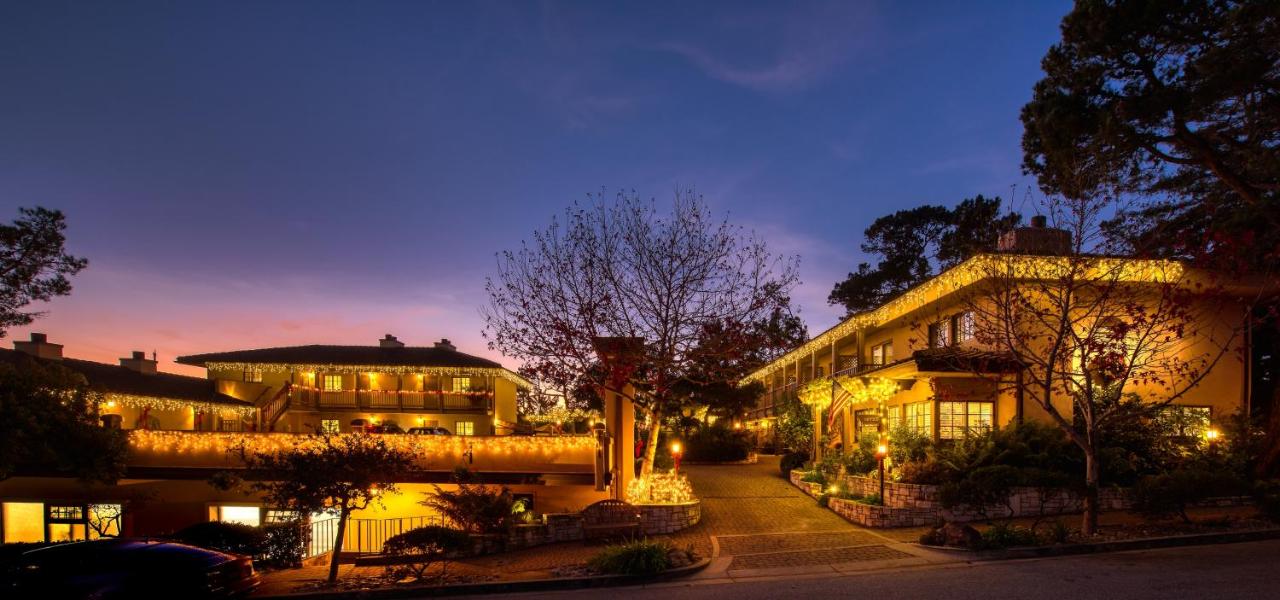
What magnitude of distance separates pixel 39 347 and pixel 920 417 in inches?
1179

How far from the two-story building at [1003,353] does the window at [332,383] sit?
936 inches

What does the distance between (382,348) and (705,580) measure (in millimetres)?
29840

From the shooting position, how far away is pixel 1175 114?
15906 mm

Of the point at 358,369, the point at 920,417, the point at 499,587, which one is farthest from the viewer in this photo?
the point at 358,369

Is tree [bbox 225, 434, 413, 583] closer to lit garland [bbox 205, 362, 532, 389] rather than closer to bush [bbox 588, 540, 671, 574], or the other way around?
bush [bbox 588, 540, 671, 574]

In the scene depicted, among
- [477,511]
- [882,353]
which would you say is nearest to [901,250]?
[882,353]

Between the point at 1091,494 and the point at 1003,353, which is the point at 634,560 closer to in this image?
the point at 1091,494

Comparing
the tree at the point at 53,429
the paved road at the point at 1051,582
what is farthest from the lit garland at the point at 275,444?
the paved road at the point at 1051,582

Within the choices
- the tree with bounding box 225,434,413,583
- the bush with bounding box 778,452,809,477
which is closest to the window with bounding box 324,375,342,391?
the bush with bounding box 778,452,809,477

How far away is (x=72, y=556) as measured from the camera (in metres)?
11.4

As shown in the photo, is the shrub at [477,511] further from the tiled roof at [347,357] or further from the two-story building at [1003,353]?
the tiled roof at [347,357]

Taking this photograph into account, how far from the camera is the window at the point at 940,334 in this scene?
23.0 m

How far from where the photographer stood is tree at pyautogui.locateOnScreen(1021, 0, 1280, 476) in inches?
575

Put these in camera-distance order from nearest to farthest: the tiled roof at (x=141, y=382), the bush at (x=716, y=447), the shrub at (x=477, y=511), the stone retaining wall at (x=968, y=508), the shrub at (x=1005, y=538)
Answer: the shrub at (x=1005, y=538) → the stone retaining wall at (x=968, y=508) → the shrub at (x=477, y=511) → the tiled roof at (x=141, y=382) → the bush at (x=716, y=447)
